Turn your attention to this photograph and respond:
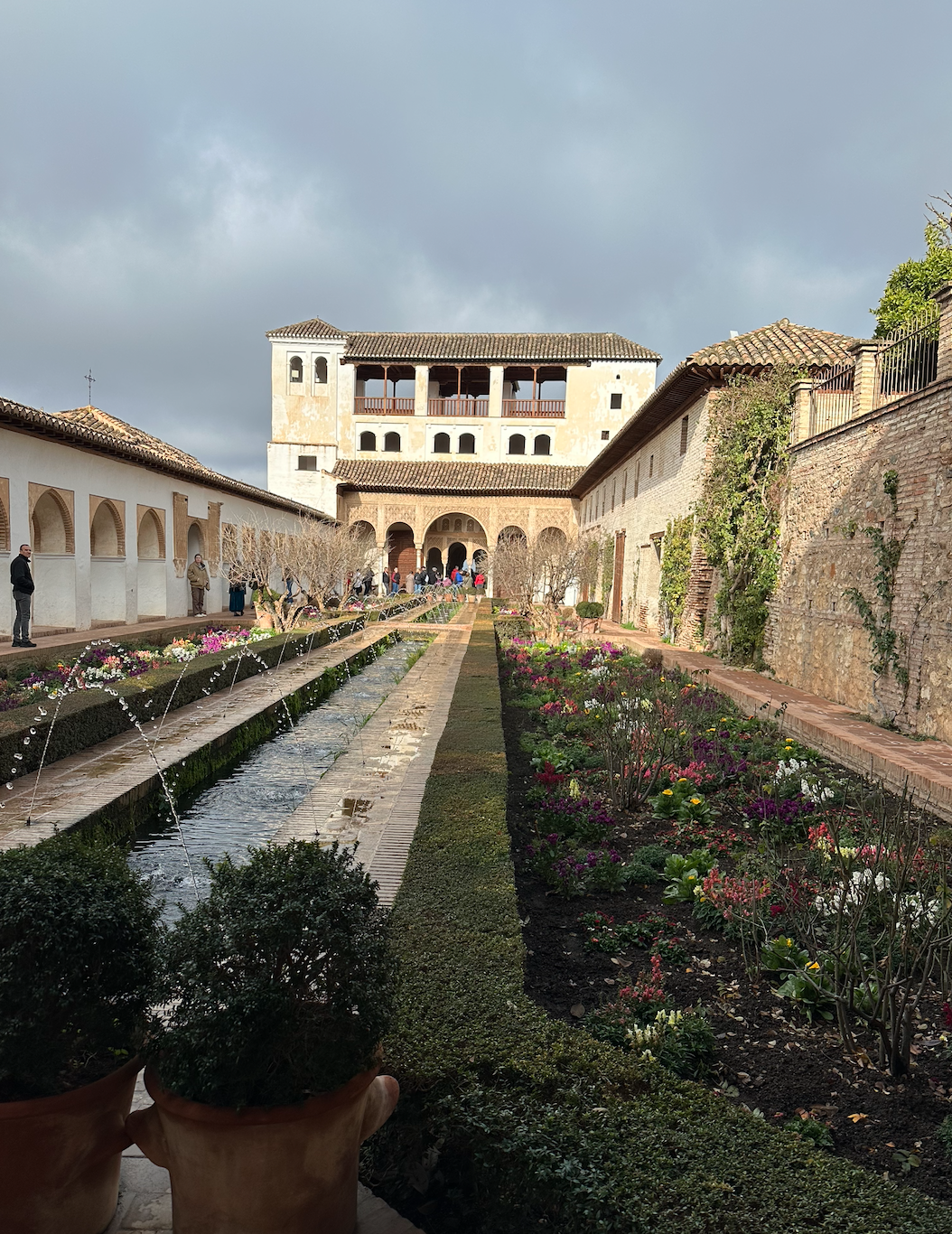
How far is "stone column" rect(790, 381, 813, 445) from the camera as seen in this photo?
1105 centimetres

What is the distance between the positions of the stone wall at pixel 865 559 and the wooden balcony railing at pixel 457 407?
27.3m

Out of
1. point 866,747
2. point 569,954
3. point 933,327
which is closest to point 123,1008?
point 569,954

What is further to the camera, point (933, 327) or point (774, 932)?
point (933, 327)

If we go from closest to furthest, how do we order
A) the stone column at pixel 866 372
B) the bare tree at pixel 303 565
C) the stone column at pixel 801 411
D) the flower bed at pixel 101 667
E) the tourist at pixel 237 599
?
1. the flower bed at pixel 101 667
2. the stone column at pixel 866 372
3. the stone column at pixel 801 411
4. the bare tree at pixel 303 565
5. the tourist at pixel 237 599

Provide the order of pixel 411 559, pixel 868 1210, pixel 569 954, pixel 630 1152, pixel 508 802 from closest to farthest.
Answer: pixel 868 1210, pixel 630 1152, pixel 569 954, pixel 508 802, pixel 411 559

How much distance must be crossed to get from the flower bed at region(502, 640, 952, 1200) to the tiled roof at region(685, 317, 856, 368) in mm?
8000

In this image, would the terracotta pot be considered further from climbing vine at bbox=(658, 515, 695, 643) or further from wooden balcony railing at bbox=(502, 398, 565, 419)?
wooden balcony railing at bbox=(502, 398, 565, 419)

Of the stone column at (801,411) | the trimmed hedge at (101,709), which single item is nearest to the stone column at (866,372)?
the stone column at (801,411)

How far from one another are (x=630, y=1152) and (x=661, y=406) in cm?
1507

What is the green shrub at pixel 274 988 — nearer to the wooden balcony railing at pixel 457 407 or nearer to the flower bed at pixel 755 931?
the flower bed at pixel 755 931

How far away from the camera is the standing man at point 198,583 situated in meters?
20.9

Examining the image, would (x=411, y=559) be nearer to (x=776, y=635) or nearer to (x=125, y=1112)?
(x=776, y=635)

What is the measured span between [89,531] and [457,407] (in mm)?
23599

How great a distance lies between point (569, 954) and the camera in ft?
11.0
